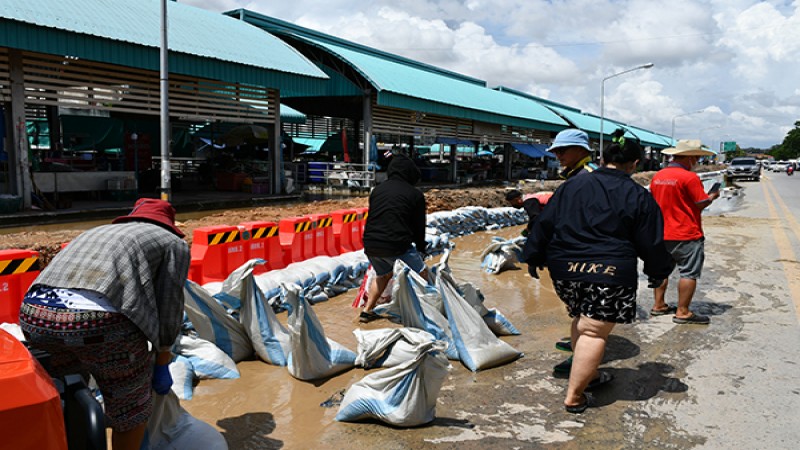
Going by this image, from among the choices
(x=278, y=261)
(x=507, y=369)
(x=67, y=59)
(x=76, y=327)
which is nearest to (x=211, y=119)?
(x=67, y=59)

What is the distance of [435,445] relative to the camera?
3234 millimetres

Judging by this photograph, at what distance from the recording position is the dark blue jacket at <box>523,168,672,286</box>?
3424mm

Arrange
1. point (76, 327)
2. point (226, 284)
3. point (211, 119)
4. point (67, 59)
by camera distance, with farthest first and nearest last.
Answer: point (211, 119) < point (67, 59) < point (226, 284) < point (76, 327)

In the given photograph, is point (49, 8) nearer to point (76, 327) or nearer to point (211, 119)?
point (211, 119)

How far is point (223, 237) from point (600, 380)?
394 cm

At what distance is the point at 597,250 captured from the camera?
11.3 ft

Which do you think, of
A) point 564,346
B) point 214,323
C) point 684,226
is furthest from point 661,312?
point 214,323

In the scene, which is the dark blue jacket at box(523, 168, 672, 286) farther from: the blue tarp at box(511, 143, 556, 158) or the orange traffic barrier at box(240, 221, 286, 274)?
the blue tarp at box(511, 143, 556, 158)

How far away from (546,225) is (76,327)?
2.59m

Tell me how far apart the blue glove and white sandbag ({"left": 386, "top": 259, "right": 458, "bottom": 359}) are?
Answer: 7.21 feet

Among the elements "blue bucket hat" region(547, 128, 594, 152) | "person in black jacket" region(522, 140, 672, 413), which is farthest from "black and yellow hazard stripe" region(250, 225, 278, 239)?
"person in black jacket" region(522, 140, 672, 413)

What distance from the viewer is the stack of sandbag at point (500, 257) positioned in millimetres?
8031

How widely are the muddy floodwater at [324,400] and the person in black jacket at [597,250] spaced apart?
2.33 ft

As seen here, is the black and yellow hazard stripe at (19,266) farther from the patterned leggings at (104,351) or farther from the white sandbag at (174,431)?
the patterned leggings at (104,351)
